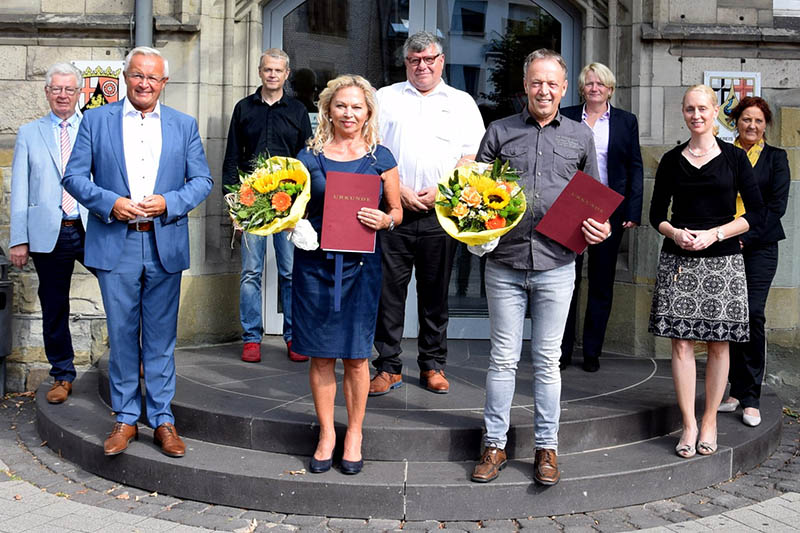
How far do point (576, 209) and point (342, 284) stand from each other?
3.85ft

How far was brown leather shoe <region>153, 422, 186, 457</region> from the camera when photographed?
506 centimetres

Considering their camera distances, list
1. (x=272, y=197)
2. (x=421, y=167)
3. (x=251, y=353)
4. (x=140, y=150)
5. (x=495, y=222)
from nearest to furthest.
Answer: (x=495, y=222)
(x=272, y=197)
(x=140, y=150)
(x=421, y=167)
(x=251, y=353)

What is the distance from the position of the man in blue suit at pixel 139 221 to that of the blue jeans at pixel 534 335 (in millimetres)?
1662

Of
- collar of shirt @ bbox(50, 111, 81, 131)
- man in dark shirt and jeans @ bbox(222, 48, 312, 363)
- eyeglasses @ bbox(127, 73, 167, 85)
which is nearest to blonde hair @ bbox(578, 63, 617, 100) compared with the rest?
man in dark shirt and jeans @ bbox(222, 48, 312, 363)

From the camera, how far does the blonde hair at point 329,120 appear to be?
15.5ft

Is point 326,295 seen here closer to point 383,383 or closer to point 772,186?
point 383,383

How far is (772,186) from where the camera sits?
605 cm

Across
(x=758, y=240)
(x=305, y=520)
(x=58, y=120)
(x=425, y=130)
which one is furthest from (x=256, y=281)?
(x=758, y=240)

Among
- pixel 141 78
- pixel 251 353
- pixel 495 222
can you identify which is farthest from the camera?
pixel 251 353

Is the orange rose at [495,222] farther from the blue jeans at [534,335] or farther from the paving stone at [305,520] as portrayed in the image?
the paving stone at [305,520]

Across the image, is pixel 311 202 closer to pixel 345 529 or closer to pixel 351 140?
pixel 351 140

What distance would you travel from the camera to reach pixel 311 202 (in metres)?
4.74

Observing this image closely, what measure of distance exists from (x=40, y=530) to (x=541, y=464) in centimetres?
236

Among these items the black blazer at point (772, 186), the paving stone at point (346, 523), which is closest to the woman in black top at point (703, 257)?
the black blazer at point (772, 186)
